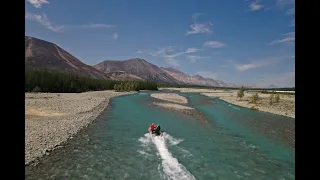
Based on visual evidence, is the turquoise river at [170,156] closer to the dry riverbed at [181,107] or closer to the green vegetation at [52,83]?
the dry riverbed at [181,107]

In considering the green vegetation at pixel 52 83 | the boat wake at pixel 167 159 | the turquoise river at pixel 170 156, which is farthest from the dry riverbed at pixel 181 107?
the green vegetation at pixel 52 83

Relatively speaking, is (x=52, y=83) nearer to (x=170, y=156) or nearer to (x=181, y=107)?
(x=181, y=107)

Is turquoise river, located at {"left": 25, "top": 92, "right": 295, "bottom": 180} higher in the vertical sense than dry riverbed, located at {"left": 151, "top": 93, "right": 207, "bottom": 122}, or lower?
lower

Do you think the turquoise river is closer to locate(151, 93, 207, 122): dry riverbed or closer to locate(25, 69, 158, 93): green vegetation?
locate(151, 93, 207, 122): dry riverbed

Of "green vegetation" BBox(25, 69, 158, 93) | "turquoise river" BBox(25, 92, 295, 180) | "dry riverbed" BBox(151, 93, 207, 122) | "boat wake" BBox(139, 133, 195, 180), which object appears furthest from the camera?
"green vegetation" BBox(25, 69, 158, 93)

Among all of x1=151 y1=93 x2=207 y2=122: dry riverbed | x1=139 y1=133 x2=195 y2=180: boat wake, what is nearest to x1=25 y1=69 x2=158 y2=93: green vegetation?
x1=151 y1=93 x2=207 y2=122: dry riverbed

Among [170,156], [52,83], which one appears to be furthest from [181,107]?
[52,83]
